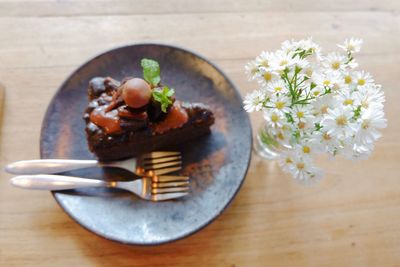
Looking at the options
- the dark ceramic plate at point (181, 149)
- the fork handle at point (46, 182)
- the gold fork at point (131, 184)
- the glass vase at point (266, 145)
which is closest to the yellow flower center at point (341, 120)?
the glass vase at point (266, 145)

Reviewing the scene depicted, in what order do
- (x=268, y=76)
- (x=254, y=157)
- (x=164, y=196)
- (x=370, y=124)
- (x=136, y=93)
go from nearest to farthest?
(x=370, y=124)
(x=268, y=76)
(x=136, y=93)
(x=164, y=196)
(x=254, y=157)

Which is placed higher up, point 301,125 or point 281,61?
point 281,61

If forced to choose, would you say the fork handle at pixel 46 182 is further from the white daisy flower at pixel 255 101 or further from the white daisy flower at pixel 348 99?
the white daisy flower at pixel 348 99

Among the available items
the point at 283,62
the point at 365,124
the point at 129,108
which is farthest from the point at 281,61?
the point at 129,108

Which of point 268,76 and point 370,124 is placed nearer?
point 370,124

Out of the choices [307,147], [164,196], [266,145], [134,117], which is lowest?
[164,196]

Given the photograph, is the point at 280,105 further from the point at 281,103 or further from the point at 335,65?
the point at 335,65
